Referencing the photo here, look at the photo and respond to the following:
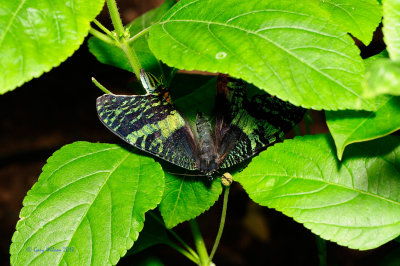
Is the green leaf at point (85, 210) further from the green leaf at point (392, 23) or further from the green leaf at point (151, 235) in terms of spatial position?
the green leaf at point (392, 23)

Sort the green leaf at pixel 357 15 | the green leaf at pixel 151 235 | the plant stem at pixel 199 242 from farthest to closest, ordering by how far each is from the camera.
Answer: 1. the green leaf at pixel 151 235
2. the plant stem at pixel 199 242
3. the green leaf at pixel 357 15

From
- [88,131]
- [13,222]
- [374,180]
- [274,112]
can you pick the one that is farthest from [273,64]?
[13,222]

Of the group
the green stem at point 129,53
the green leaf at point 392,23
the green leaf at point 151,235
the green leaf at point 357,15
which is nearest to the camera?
the green leaf at point 392,23

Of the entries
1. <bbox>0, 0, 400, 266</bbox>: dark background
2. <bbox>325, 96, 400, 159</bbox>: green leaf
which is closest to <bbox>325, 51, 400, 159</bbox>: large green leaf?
<bbox>325, 96, 400, 159</bbox>: green leaf

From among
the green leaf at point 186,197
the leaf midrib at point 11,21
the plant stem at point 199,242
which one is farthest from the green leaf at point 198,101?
the leaf midrib at point 11,21

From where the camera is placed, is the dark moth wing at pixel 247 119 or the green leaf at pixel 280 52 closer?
the green leaf at pixel 280 52

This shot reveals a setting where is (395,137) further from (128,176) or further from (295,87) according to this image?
(128,176)
